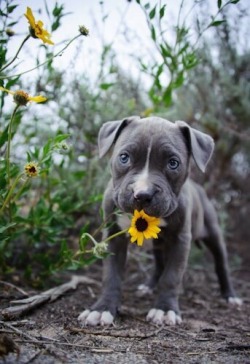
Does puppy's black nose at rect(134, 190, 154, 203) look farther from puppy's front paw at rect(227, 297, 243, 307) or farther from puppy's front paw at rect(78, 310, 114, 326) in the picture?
puppy's front paw at rect(227, 297, 243, 307)

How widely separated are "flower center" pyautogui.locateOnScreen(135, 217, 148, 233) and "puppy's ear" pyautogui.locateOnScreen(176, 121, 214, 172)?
73cm

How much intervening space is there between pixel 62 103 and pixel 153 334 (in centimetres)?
277

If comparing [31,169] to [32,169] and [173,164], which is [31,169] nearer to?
[32,169]

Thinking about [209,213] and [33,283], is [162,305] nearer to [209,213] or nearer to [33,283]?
[33,283]

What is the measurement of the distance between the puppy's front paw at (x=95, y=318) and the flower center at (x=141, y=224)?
724 mm

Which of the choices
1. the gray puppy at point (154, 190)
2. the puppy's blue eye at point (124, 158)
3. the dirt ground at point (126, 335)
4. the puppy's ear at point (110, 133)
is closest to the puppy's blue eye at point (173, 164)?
the gray puppy at point (154, 190)

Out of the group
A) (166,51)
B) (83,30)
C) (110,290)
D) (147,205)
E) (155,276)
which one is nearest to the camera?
(83,30)

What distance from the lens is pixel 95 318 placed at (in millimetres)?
3301

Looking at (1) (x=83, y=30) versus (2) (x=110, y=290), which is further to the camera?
(2) (x=110, y=290)

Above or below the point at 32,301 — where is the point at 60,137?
above

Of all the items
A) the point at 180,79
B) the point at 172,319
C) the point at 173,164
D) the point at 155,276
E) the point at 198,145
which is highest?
the point at 180,79

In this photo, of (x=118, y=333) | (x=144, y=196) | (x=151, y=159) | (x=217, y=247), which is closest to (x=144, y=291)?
(x=217, y=247)

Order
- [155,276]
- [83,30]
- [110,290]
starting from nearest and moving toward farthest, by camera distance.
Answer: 1. [83,30]
2. [110,290]
3. [155,276]

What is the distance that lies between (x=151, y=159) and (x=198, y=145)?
52 centimetres
